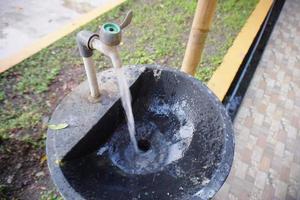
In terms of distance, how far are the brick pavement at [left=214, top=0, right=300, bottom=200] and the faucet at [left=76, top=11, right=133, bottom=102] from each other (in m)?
1.83

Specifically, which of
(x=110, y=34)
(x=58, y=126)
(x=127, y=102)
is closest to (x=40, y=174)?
(x=58, y=126)

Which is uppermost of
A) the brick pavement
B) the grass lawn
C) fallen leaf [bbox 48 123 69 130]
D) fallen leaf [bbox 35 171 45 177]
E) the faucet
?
the faucet

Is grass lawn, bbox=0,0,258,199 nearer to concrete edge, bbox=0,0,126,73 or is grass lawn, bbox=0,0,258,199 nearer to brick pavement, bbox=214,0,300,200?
concrete edge, bbox=0,0,126,73

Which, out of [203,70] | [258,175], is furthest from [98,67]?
[258,175]

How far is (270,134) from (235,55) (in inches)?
41.9

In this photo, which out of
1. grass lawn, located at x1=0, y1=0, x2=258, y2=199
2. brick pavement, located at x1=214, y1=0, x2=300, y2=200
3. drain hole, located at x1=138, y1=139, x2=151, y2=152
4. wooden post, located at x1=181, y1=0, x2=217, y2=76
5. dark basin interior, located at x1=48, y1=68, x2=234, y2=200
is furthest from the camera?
brick pavement, located at x1=214, y1=0, x2=300, y2=200

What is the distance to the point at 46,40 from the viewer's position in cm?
333

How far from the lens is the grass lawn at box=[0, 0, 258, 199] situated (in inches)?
84.1

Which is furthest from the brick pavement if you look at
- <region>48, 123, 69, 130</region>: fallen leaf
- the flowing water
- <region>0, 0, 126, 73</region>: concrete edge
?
<region>0, 0, 126, 73</region>: concrete edge

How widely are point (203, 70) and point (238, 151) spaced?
1015 mm

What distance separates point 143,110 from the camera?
1.94 metres

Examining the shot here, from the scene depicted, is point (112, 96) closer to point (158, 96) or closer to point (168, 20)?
point (158, 96)

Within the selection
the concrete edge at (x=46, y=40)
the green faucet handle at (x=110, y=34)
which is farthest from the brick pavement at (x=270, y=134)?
the concrete edge at (x=46, y=40)

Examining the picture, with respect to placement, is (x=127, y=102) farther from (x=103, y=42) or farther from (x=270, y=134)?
(x=270, y=134)
